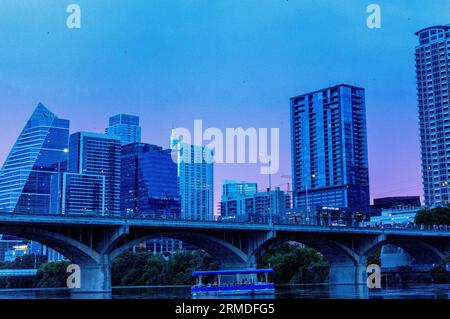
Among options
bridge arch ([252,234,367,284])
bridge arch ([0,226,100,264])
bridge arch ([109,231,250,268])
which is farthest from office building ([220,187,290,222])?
bridge arch ([0,226,100,264])

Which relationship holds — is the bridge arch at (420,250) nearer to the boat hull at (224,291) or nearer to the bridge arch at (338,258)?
the bridge arch at (338,258)

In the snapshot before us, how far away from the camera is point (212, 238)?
75.1 meters

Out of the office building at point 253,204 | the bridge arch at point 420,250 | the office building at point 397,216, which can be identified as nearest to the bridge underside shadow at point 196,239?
the bridge arch at point 420,250

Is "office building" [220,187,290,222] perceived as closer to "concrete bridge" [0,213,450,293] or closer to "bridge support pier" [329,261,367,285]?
"concrete bridge" [0,213,450,293]

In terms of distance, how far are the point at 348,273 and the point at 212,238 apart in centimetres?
2593

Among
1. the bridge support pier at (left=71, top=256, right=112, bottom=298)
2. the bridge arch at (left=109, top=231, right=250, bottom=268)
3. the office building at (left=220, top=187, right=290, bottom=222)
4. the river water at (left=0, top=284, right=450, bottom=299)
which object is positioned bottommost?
the river water at (left=0, top=284, right=450, bottom=299)

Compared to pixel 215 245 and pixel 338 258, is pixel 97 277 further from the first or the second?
pixel 338 258

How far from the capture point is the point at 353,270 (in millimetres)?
91125

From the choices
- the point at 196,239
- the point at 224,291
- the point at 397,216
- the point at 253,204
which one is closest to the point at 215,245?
the point at 196,239

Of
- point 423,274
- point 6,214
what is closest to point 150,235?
point 6,214

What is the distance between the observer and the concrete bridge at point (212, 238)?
6309 cm

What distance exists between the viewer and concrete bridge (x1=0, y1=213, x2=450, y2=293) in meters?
63.1
